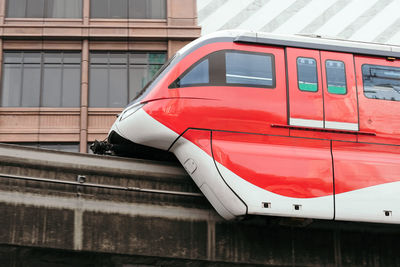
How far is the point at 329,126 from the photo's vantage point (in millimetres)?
10930

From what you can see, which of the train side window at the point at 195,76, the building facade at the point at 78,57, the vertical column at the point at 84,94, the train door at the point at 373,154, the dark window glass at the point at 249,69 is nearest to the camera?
the train door at the point at 373,154

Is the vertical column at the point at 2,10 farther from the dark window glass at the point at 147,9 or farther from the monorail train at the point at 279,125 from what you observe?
the monorail train at the point at 279,125

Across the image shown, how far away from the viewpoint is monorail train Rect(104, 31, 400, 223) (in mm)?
10203

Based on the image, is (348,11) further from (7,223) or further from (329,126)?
(7,223)

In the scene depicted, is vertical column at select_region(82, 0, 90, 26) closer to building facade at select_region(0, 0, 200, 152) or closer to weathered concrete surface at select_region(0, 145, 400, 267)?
building facade at select_region(0, 0, 200, 152)

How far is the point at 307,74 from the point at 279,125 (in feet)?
3.72

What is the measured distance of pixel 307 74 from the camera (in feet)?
36.3

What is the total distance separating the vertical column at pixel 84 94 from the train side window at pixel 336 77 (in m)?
13.2

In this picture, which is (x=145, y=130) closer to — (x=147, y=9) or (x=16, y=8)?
(x=147, y=9)

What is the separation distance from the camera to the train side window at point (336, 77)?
1114cm

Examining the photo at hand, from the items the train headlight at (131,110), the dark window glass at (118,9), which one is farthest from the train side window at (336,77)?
the dark window glass at (118,9)

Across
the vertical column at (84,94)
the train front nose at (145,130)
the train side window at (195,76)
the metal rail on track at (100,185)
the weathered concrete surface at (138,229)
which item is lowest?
the weathered concrete surface at (138,229)

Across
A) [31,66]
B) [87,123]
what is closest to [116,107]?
[87,123]

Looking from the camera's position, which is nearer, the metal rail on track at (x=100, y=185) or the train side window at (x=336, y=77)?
the metal rail on track at (x=100, y=185)
